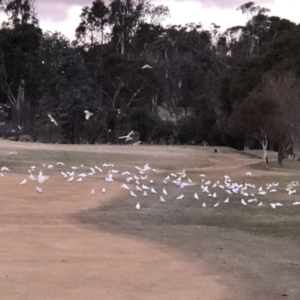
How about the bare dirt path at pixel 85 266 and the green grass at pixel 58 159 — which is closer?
the bare dirt path at pixel 85 266

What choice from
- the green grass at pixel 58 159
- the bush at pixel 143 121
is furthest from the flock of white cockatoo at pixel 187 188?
the bush at pixel 143 121

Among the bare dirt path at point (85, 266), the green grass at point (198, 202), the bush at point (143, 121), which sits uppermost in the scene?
the bush at point (143, 121)

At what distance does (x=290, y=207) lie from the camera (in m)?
16.4

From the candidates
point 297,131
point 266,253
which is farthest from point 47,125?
point 266,253

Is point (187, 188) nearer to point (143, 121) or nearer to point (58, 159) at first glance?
point (58, 159)

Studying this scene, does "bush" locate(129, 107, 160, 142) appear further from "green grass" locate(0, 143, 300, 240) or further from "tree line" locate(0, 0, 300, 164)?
"green grass" locate(0, 143, 300, 240)

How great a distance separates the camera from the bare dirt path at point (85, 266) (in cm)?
755

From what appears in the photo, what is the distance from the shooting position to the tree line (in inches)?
1813

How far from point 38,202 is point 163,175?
10077 mm

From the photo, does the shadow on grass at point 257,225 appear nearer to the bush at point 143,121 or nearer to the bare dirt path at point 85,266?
the bare dirt path at point 85,266

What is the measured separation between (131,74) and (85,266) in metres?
44.6

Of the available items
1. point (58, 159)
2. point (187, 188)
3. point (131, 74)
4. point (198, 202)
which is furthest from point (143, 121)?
point (198, 202)

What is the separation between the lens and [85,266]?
896cm

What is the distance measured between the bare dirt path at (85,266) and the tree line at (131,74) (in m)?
25.8
